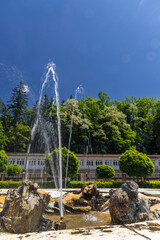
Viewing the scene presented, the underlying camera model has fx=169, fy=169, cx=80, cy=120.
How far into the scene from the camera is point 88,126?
39.8 metres

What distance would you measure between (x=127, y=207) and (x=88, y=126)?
115 ft

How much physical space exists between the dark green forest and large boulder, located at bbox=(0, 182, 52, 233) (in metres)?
29.9

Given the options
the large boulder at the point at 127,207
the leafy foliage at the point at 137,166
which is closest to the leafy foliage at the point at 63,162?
the leafy foliage at the point at 137,166

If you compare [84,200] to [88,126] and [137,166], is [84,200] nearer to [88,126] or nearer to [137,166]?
[137,166]

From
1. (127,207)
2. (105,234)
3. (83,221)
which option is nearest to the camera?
(105,234)

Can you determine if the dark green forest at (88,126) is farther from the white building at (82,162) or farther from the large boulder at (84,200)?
the large boulder at (84,200)

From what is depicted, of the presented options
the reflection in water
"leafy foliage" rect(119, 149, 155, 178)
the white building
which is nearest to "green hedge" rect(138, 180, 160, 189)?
"leafy foliage" rect(119, 149, 155, 178)

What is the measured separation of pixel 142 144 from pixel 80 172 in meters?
23.1

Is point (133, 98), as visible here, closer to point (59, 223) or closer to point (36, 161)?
point (36, 161)

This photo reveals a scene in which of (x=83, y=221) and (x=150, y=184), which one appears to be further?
(x=150, y=184)

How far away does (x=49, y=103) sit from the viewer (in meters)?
56.4

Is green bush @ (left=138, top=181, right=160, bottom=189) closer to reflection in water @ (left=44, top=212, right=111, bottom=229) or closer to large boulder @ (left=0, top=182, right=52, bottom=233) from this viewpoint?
reflection in water @ (left=44, top=212, right=111, bottom=229)

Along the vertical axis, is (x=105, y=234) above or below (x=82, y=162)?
below

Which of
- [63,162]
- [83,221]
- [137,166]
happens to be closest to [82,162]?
[63,162]
